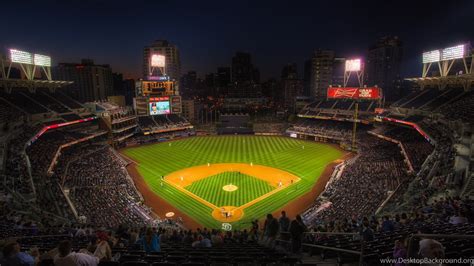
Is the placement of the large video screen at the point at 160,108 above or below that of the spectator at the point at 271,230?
above

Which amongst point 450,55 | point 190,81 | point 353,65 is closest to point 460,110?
point 450,55

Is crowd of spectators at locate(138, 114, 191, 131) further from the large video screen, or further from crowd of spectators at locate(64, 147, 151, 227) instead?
crowd of spectators at locate(64, 147, 151, 227)

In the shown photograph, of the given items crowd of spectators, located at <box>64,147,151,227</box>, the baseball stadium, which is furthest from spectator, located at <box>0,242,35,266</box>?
crowd of spectators, located at <box>64,147,151,227</box>

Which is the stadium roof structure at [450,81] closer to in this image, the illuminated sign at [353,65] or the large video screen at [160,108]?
the illuminated sign at [353,65]

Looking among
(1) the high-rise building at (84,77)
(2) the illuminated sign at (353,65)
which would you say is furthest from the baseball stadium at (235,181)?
(1) the high-rise building at (84,77)

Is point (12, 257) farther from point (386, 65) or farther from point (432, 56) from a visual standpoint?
point (386, 65)

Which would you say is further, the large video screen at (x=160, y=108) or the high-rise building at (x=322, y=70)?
the high-rise building at (x=322, y=70)
